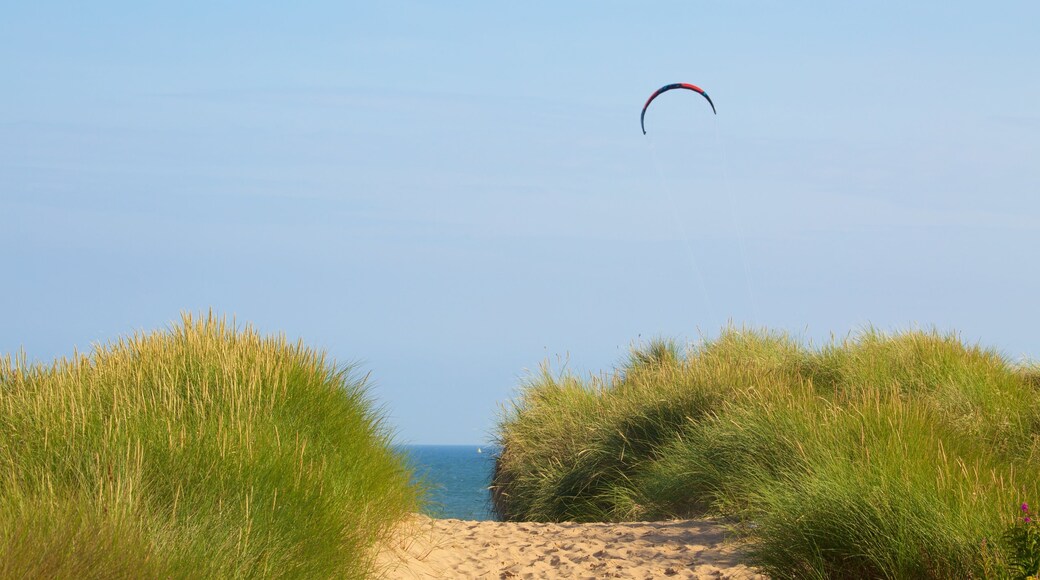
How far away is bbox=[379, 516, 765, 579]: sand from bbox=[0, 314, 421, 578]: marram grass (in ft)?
1.43

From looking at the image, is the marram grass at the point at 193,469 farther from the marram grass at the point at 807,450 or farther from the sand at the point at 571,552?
the marram grass at the point at 807,450

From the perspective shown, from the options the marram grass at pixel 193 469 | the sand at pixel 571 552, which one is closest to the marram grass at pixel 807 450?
the sand at pixel 571 552

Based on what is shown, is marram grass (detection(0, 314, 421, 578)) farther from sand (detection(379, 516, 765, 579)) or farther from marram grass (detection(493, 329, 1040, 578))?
marram grass (detection(493, 329, 1040, 578))

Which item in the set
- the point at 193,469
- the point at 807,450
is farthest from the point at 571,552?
the point at 193,469

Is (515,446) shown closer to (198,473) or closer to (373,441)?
(373,441)

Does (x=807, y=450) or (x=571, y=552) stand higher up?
(x=807, y=450)

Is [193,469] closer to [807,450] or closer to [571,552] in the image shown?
[571,552]

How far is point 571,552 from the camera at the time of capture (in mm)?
9555

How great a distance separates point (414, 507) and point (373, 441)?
837mm

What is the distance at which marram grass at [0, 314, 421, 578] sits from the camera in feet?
15.9

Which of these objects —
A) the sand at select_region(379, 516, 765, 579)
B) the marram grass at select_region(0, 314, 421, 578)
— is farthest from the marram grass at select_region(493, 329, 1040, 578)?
the marram grass at select_region(0, 314, 421, 578)

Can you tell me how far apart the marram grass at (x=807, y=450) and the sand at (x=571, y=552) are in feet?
1.26

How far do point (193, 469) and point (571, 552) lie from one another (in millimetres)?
4318

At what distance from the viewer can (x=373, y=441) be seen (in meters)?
9.86
